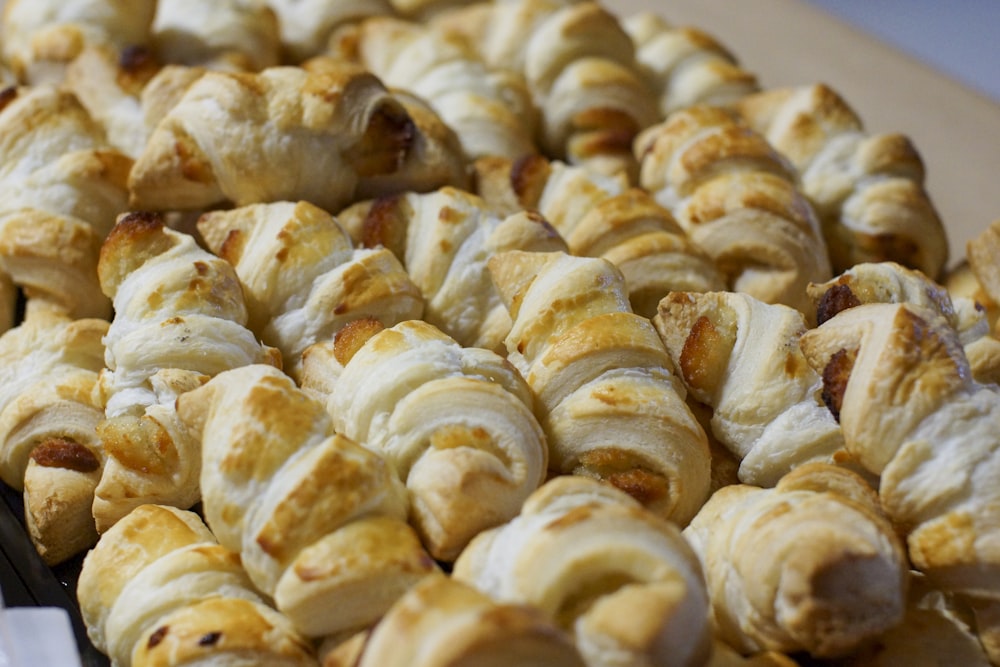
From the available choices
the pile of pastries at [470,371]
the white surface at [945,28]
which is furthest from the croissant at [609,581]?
the white surface at [945,28]

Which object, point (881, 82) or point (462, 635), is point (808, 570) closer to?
point (462, 635)

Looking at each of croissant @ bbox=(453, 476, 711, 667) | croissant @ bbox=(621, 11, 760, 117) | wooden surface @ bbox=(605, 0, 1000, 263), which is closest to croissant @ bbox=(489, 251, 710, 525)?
croissant @ bbox=(453, 476, 711, 667)

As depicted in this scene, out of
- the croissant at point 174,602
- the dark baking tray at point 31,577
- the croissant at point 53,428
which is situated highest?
the croissant at point 174,602

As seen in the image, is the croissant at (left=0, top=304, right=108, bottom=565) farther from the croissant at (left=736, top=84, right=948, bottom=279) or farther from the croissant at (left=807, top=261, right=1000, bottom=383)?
the croissant at (left=736, top=84, right=948, bottom=279)

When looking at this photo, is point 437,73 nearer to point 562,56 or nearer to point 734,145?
point 562,56

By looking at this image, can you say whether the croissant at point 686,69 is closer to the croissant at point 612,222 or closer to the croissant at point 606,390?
the croissant at point 612,222

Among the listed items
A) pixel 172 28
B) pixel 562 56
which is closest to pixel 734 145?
pixel 562 56

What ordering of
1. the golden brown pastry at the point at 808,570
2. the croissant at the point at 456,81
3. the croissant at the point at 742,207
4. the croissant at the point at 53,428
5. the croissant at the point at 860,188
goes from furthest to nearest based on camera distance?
the croissant at the point at 456,81 < the croissant at the point at 860,188 < the croissant at the point at 742,207 < the croissant at the point at 53,428 < the golden brown pastry at the point at 808,570
